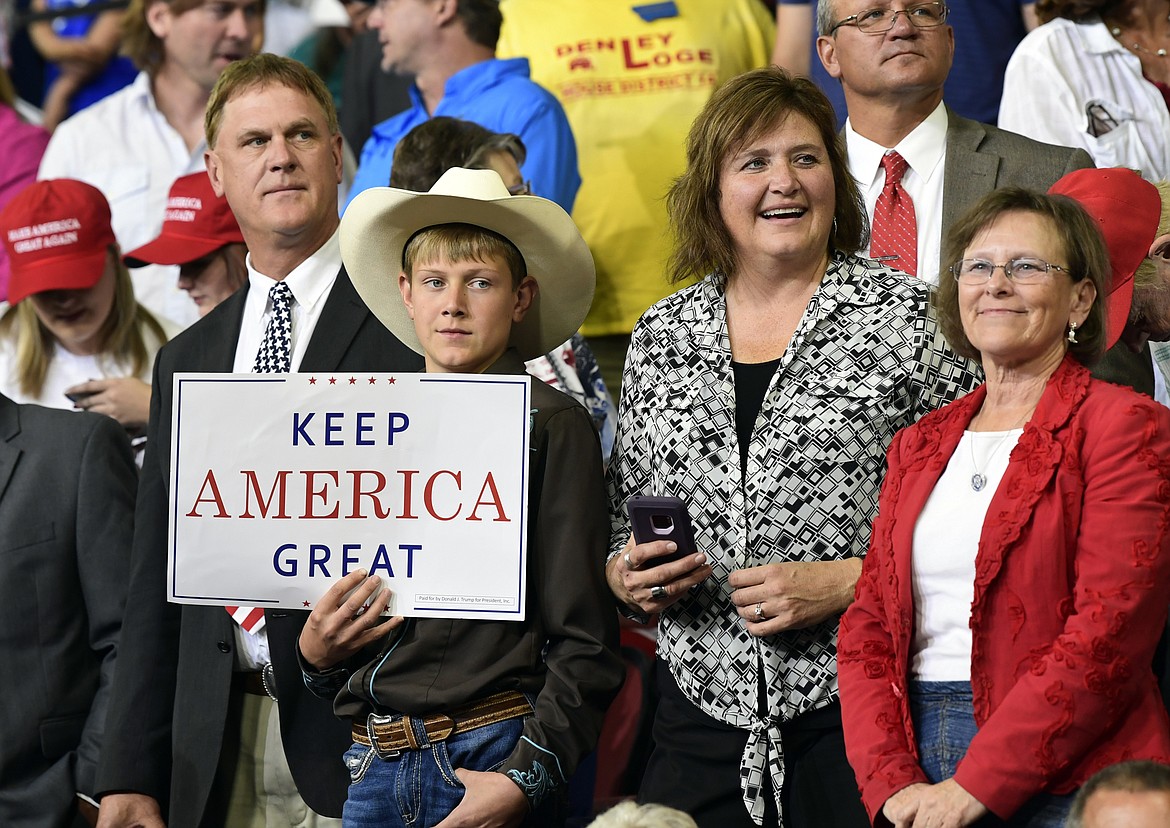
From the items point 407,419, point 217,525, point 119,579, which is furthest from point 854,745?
point 119,579

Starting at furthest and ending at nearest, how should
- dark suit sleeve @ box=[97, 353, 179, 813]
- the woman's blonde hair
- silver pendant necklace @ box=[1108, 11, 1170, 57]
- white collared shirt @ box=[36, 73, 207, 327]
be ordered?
white collared shirt @ box=[36, 73, 207, 327] < the woman's blonde hair < silver pendant necklace @ box=[1108, 11, 1170, 57] < dark suit sleeve @ box=[97, 353, 179, 813]

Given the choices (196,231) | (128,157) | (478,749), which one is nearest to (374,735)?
(478,749)

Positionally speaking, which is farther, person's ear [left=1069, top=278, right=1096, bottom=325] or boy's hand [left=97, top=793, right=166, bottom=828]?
boy's hand [left=97, top=793, right=166, bottom=828]

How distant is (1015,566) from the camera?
2.43 m

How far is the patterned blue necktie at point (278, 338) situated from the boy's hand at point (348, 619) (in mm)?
724

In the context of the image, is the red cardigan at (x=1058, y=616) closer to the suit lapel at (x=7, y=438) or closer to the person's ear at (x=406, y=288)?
the person's ear at (x=406, y=288)

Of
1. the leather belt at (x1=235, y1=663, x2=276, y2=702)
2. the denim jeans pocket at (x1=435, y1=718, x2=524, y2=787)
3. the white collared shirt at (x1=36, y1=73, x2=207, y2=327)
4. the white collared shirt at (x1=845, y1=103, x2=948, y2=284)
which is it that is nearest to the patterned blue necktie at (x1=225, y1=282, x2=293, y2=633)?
the leather belt at (x1=235, y1=663, x2=276, y2=702)

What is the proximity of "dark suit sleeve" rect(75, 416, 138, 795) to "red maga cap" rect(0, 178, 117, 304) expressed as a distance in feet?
4.38

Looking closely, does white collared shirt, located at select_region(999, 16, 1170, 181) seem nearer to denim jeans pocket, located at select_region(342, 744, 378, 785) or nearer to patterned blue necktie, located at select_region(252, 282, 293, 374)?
patterned blue necktie, located at select_region(252, 282, 293, 374)

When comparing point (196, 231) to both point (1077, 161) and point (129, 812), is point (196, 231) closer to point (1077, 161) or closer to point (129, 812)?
point (129, 812)

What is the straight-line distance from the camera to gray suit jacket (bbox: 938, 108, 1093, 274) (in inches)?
138

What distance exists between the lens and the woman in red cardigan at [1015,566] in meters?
2.35

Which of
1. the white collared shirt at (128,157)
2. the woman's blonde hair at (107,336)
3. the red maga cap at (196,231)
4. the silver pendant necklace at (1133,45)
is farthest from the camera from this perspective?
the white collared shirt at (128,157)

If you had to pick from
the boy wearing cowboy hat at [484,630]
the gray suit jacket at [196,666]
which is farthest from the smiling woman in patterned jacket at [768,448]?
the gray suit jacket at [196,666]
